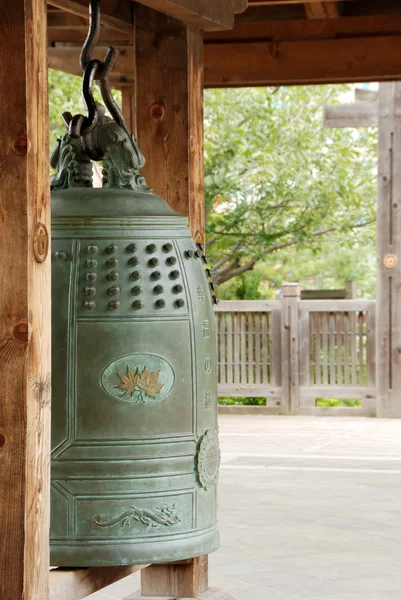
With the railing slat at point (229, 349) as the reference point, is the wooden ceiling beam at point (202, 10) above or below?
above

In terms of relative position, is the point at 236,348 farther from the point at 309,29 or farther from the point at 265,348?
the point at 309,29

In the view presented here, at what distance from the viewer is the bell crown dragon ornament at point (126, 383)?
303 centimetres

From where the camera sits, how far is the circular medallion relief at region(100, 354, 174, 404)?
9.94 ft

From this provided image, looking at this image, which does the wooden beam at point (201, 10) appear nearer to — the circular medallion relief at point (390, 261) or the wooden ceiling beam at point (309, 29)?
the wooden ceiling beam at point (309, 29)

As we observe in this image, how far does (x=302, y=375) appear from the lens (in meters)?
9.56

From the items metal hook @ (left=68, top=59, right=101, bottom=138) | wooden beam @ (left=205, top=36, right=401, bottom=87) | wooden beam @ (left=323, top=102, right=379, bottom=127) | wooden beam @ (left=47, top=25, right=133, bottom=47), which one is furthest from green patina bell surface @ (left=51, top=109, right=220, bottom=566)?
wooden beam @ (left=323, top=102, right=379, bottom=127)

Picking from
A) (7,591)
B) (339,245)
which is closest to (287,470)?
(7,591)

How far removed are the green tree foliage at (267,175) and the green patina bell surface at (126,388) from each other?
7992mm

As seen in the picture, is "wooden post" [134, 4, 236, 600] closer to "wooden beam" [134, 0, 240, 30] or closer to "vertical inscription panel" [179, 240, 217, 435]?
Result: "wooden beam" [134, 0, 240, 30]

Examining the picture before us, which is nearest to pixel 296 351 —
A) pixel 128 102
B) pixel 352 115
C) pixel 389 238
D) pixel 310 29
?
pixel 389 238

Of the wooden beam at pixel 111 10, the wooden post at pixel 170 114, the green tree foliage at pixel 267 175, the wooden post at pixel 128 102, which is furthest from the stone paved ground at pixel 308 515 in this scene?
the green tree foliage at pixel 267 175

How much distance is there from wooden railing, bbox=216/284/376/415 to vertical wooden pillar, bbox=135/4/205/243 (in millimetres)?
5821

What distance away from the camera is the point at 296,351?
9.53 meters

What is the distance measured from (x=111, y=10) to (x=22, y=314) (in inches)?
73.7
